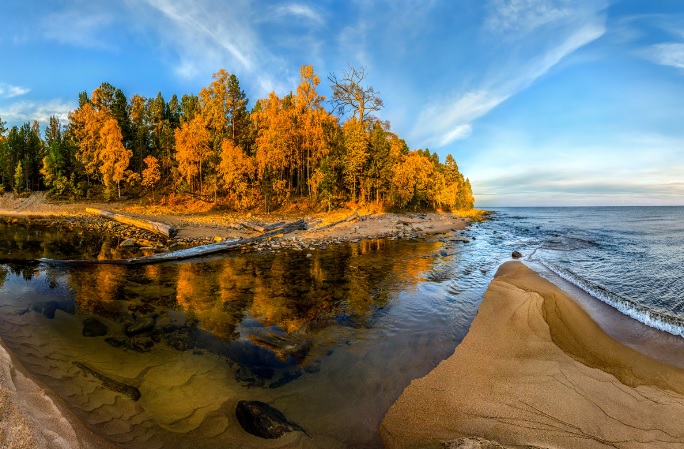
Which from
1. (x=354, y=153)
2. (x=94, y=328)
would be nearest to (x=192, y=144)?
(x=354, y=153)

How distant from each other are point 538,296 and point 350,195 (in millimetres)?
34847

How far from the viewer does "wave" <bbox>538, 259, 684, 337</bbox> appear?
7.13 metres

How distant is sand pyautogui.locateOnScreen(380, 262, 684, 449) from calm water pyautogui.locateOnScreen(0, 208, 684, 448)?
43cm

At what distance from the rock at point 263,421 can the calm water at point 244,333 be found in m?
0.10

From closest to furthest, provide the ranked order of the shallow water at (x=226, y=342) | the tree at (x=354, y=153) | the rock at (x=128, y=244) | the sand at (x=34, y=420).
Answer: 1. the sand at (x=34, y=420)
2. the shallow water at (x=226, y=342)
3. the rock at (x=128, y=244)
4. the tree at (x=354, y=153)

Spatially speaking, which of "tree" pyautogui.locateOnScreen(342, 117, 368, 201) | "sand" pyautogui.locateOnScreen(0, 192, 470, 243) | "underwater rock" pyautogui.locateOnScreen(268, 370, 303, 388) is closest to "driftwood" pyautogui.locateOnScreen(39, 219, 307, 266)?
"sand" pyautogui.locateOnScreen(0, 192, 470, 243)

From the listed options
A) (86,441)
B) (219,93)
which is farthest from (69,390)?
(219,93)

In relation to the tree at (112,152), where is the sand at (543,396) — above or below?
below

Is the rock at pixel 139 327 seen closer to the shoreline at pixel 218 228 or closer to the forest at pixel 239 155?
the shoreline at pixel 218 228

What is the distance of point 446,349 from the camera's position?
6012 mm

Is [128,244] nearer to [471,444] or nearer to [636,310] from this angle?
[471,444]

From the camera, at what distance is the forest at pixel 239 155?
122 ft

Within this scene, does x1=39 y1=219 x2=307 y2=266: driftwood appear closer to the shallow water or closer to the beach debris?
the shallow water

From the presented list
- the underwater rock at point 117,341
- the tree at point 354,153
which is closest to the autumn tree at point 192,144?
the tree at point 354,153
